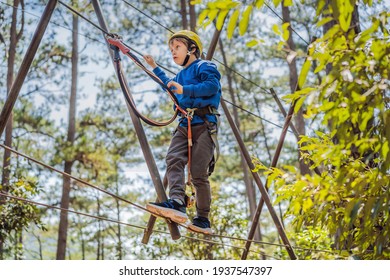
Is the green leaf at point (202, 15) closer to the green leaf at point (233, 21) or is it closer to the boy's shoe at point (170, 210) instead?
the green leaf at point (233, 21)

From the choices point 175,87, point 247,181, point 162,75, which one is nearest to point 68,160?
point 247,181

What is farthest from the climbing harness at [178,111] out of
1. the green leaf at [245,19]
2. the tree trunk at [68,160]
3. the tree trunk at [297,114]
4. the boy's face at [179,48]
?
the tree trunk at [68,160]

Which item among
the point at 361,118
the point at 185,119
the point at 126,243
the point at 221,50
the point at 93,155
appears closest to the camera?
the point at 361,118

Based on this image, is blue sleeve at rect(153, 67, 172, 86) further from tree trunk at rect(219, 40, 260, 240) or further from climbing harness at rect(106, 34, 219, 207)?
tree trunk at rect(219, 40, 260, 240)

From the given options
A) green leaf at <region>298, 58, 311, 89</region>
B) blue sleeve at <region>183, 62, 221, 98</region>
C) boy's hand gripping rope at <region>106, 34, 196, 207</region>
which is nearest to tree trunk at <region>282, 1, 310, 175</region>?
boy's hand gripping rope at <region>106, 34, 196, 207</region>

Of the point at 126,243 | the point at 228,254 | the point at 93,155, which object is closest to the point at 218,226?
the point at 228,254

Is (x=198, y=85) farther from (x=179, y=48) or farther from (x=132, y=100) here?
(x=132, y=100)

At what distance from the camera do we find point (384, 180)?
2.26 m

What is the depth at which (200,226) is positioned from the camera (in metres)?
3.73

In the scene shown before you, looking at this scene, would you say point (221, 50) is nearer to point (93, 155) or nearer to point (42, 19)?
point (93, 155)

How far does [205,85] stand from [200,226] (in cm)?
89

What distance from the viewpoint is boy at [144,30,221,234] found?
11.9 feet

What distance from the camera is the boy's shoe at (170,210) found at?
11.4 feet
